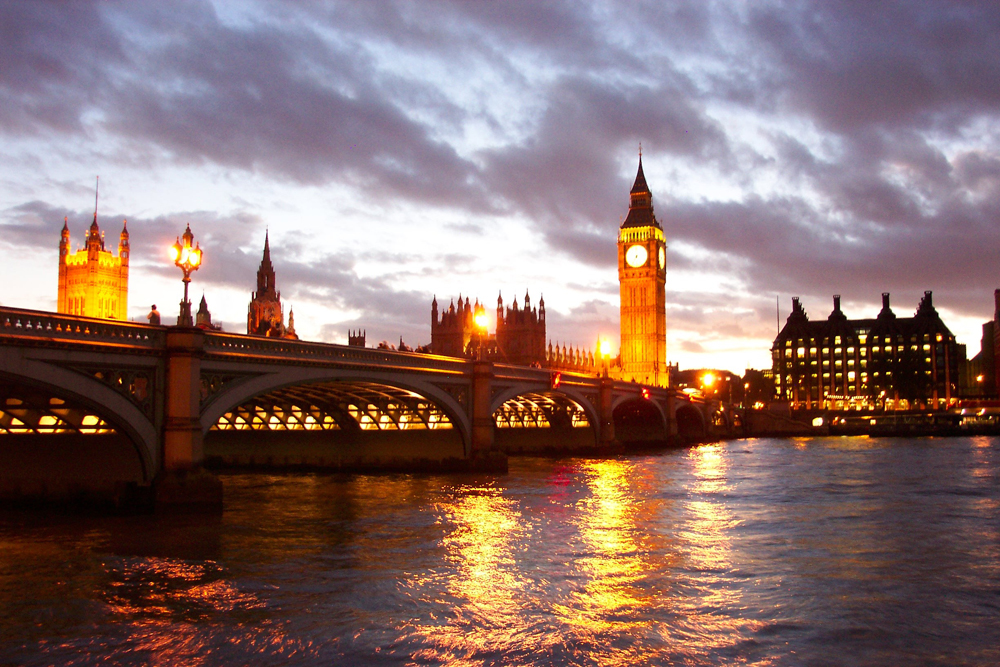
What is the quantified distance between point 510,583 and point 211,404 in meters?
13.6

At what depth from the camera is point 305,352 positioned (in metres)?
Result: 34.6

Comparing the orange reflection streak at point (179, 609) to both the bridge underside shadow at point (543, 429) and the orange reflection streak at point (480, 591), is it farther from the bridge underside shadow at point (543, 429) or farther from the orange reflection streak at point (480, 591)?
the bridge underside shadow at point (543, 429)

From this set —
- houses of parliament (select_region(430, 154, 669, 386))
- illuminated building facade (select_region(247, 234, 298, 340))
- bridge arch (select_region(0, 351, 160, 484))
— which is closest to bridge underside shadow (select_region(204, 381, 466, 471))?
bridge arch (select_region(0, 351, 160, 484))

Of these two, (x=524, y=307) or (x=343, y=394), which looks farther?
(x=524, y=307)

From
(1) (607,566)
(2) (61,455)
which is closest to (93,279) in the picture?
(2) (61,455)

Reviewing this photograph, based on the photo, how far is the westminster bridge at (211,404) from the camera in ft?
82.1

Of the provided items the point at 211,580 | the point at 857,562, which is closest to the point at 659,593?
the point at 857,562

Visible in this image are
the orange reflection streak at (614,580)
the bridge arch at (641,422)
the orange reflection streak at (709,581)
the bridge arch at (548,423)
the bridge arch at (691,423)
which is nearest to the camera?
the orange reflection streak at (614,580)

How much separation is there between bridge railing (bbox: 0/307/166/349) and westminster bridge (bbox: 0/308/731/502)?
42mm

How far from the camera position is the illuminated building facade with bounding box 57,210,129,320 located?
7151 inches

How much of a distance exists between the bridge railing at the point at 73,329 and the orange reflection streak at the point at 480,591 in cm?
1097

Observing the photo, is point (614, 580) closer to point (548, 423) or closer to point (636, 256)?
point (548, 423)

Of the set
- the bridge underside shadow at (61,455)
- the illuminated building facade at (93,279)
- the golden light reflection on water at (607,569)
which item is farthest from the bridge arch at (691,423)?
the illuminated building facade at (93,279)

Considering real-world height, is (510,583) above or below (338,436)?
below
